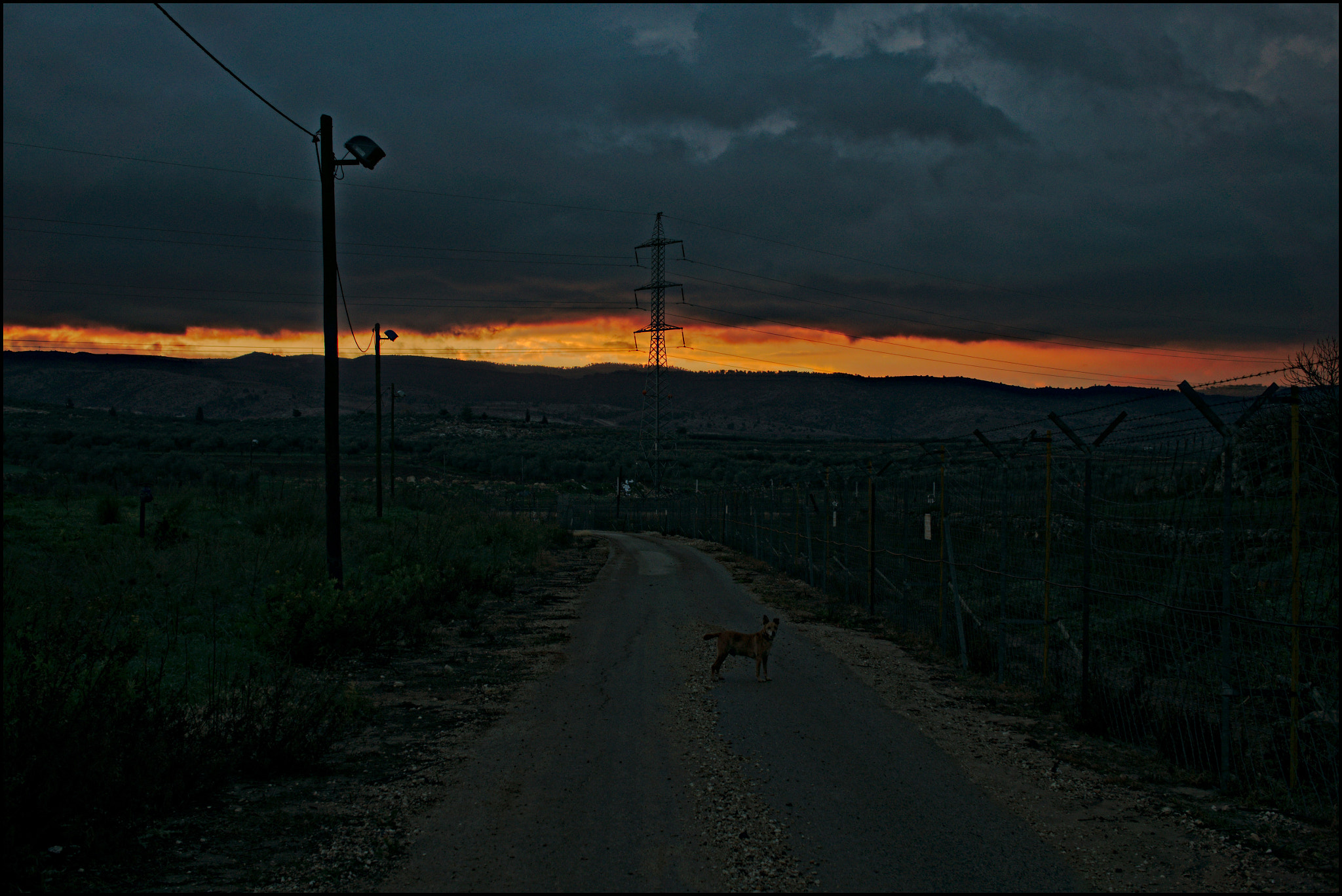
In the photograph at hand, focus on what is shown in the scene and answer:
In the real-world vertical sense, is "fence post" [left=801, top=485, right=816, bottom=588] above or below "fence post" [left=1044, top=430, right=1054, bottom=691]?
below

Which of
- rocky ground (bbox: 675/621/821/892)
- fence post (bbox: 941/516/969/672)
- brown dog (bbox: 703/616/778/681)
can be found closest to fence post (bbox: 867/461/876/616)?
fence post (bbox: 941/516/969/672)

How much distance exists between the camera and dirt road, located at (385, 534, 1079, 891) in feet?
16.5

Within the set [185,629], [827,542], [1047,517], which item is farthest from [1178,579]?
[185,629]

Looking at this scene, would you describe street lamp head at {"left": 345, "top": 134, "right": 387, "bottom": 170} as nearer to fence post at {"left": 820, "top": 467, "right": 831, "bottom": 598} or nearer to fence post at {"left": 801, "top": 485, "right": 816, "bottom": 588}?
fence post at {"left": 820, "top": 467, "right": 831, "bottom": 598}

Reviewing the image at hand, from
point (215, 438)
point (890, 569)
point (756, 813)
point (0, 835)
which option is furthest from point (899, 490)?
point (215, 438)

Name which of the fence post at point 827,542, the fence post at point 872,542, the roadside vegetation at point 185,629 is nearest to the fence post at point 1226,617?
the roadside vegetation at point 185,629

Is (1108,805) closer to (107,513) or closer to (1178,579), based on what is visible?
(1178,579)

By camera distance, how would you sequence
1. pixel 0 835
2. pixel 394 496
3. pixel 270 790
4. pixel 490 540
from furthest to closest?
1. pixel 394 496
2. pixel 490 540
3. pixel 270 790
4. pixel 0 835

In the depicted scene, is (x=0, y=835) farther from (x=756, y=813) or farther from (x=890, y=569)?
(x=890, y=569)

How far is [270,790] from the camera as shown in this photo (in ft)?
21.7

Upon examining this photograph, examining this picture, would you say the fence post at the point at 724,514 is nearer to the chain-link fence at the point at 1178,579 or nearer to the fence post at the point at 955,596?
the chain-link fence at the point at 1178,579

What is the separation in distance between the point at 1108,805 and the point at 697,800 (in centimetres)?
284

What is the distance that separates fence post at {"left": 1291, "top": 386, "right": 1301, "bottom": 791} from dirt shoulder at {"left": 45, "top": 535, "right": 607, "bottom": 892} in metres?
5.82

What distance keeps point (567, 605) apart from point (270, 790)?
10.9m
